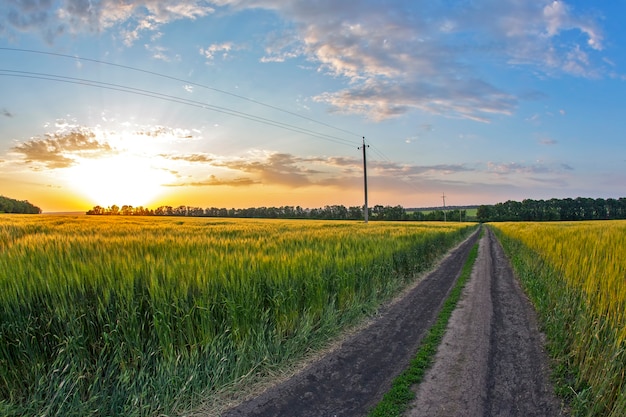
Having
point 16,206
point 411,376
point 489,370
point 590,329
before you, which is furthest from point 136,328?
point 16,206

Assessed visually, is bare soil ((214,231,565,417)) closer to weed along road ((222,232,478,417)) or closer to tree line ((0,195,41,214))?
weed along road ((222,232,478,417))

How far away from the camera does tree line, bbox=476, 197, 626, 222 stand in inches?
4857

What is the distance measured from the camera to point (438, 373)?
5.41m

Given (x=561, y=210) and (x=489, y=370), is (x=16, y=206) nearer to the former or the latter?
(x=489, y=370)

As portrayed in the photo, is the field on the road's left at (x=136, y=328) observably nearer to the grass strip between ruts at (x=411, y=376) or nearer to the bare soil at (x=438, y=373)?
the bare soil at (x=438, y=373)

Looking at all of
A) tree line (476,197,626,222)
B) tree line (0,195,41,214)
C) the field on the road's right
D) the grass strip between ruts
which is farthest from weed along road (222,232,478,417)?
tree line (476,197,626,222)

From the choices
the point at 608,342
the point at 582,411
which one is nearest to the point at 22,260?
the point at 582,411

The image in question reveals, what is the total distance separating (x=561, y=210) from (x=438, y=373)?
155 m

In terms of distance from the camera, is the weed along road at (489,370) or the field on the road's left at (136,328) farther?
the weed along road at (489,370)

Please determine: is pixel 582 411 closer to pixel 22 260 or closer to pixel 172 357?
pixel 172 357

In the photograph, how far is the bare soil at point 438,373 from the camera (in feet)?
14.6

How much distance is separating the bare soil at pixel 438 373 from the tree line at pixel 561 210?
461ft

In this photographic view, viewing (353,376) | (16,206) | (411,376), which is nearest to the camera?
(411,376)

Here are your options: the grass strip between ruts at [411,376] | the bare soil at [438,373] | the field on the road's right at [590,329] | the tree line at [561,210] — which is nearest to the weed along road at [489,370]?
the bare soil at [438,373]
